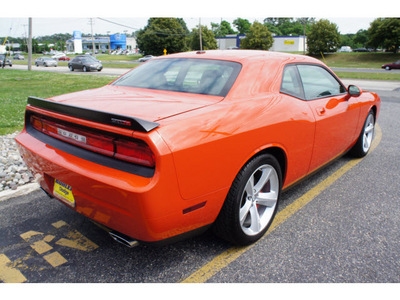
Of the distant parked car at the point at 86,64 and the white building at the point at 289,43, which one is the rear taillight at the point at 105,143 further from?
the white building at the point at 289,43

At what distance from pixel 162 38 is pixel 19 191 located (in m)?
66.6

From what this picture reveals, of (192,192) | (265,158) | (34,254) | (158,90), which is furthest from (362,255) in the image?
(34,254)

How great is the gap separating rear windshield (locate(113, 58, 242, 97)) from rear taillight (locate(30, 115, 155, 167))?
0.90 meters

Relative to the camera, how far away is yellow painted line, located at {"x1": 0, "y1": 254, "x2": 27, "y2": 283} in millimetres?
2229

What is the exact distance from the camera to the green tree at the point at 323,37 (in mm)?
49438

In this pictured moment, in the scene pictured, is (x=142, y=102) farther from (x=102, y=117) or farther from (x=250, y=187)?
(x=250, y=187)

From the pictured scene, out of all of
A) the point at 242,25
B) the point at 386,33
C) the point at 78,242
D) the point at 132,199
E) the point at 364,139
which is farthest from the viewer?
the point at 242,25

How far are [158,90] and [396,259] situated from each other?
7.61ft

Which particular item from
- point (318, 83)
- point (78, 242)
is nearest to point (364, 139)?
point (318, 83)

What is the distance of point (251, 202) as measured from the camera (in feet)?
8.47

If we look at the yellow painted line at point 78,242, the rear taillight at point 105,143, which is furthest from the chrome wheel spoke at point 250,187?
the yellow painted line at point 78,242

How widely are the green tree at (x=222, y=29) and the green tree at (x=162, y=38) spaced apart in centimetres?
3184

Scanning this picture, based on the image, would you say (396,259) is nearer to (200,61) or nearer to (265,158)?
(265,158)

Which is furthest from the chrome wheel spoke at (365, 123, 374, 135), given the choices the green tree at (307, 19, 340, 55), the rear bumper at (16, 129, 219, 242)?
the green tree at (307, 19, 340, 55)
